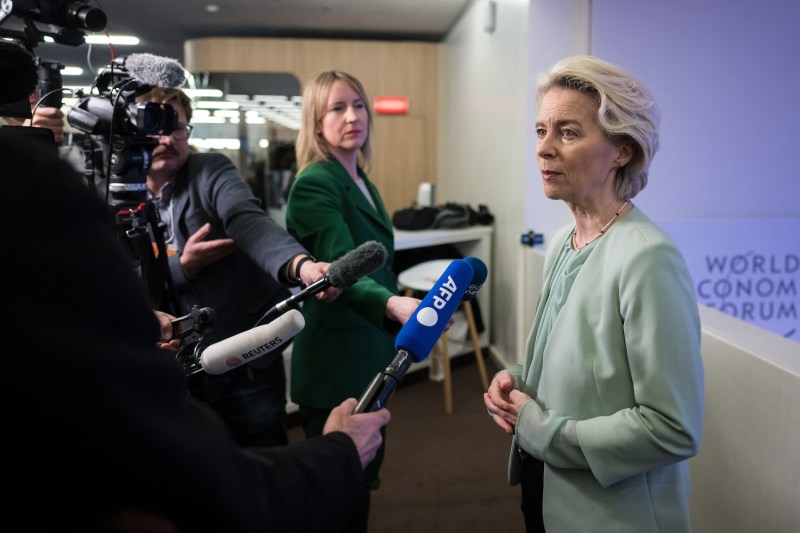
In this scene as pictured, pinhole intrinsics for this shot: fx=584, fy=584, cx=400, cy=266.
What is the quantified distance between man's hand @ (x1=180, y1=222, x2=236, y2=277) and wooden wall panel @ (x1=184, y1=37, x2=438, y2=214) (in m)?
4.40

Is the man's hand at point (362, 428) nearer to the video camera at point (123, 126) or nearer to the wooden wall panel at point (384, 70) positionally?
the video camera at point (123, 126)

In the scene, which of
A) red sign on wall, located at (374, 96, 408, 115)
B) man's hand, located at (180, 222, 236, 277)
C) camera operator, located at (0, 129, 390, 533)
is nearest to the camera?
camera operator, located at (0, 129, 390, 533)

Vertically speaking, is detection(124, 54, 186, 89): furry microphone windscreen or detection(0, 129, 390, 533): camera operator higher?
detection(124, 54, 186, 89): furry microphone windscreen

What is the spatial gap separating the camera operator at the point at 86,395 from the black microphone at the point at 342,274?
375mm

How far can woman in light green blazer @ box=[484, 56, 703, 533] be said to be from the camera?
0.89 m

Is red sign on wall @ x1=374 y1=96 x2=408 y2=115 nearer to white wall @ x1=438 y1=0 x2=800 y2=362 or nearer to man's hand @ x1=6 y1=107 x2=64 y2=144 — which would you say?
white wall @ x1=438 y1=0 x2=800 y2=362

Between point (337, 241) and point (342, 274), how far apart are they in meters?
0.45

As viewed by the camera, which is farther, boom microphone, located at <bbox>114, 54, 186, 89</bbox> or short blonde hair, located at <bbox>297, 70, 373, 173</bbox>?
short blonde hair, located at <bbox>297, 70, 373, 173</bbox>

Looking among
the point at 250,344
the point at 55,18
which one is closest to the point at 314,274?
the point at 250,344

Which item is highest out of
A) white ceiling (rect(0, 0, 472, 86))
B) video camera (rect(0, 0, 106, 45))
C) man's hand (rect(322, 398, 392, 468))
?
white ceiling (rect(0, 0, 472, 86))

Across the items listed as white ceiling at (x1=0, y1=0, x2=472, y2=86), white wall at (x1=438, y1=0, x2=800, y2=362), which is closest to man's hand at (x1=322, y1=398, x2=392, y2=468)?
white wall at (x1=438, y1=0, x2=800, y2=362)

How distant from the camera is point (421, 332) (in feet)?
2.74

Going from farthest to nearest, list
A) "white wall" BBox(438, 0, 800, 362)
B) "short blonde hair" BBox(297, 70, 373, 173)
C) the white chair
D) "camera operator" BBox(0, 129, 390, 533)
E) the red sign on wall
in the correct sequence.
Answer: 1. the red sign on wall
2. the white chair
3. "white wall" BBox(438, 0, 800, 362)
4. "short blonde hair" BBox(297, 70, 373, 173)
5. "camera operator" BBox(0, 129, 390, 533)

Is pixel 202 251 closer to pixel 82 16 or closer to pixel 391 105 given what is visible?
pixel 82 16
